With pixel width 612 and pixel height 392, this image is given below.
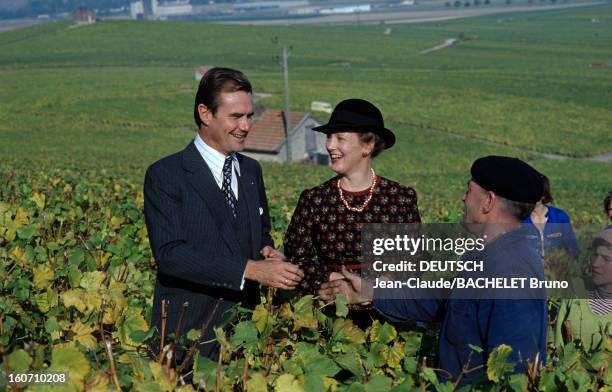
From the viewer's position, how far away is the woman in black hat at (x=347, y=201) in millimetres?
4230

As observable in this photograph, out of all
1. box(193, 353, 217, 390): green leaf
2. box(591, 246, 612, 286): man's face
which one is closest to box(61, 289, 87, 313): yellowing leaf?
box(193, 353, 217, 390): green leaf

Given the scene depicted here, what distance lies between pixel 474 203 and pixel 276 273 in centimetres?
95

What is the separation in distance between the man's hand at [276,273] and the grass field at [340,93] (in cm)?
465

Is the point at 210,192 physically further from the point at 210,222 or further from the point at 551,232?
the point at 551,232

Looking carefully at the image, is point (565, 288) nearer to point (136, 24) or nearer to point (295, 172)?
point (295, 172)

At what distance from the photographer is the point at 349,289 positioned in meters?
3.64

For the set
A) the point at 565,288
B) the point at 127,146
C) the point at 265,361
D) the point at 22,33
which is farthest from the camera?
the point at 22,33

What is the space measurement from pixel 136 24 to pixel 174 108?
82.7m

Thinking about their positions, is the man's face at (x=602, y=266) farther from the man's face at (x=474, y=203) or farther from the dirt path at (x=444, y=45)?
the dirt path at (x=444, y=45)

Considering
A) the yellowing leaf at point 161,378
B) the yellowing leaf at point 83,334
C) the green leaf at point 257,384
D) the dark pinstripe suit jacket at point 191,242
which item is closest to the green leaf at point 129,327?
the yellowing leaf at point 83,334

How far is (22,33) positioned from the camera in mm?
131750

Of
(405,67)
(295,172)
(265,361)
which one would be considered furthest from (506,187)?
(405,67)

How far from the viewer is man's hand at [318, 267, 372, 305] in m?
3.59

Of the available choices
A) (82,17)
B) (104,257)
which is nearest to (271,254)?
(104,257)
